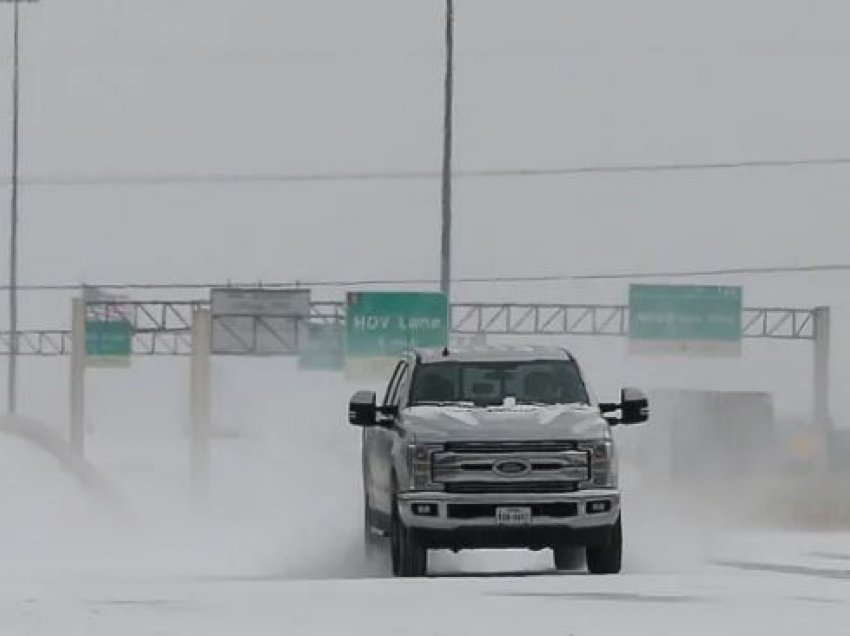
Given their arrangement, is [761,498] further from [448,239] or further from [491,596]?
[491,596]

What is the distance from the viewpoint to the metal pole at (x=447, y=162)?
172ft

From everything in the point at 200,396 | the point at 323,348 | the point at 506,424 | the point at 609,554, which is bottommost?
the point at 200,396

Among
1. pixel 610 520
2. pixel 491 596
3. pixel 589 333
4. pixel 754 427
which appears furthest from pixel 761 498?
pixel 754 427

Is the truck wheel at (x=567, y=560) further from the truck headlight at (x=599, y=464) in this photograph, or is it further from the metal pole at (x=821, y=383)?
the metal pole at (x=821, y=383)

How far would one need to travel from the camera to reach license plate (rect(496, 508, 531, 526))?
23891 mm

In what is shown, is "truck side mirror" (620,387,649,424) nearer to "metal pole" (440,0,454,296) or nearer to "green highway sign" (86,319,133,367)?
"metal pole" (440,0,454,296)

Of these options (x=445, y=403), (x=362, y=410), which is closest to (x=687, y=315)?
(x=445, y=403)

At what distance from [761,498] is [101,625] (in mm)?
43338

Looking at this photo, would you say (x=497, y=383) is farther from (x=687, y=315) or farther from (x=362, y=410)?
(x=687, y=315)

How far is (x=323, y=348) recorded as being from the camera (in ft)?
284

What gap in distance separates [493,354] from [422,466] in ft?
6.18

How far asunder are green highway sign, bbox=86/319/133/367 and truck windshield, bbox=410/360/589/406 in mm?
63388

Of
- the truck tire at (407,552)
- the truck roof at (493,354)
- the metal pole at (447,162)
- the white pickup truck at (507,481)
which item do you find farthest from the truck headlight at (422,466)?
the metal pole at (447,162)

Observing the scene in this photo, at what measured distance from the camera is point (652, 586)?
22.1 metres
